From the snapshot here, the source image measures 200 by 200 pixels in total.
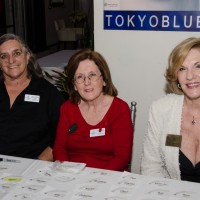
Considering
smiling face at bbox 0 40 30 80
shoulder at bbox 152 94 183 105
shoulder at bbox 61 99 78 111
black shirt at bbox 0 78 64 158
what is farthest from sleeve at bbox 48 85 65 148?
shoulder at bbox 152 94 183 105

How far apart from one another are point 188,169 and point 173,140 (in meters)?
0.19

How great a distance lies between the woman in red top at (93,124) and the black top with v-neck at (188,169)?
1.24 feet

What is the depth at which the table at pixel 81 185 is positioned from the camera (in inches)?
61.2

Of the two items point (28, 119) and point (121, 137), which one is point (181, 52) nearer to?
point (121, 137)

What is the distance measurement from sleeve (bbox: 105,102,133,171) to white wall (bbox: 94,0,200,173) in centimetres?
71

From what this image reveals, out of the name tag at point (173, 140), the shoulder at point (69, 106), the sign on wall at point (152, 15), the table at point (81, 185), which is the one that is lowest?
the table at point (81, 185)

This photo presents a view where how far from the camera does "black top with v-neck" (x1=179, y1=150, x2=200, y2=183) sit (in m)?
2.02

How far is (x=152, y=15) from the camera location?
9.22ft

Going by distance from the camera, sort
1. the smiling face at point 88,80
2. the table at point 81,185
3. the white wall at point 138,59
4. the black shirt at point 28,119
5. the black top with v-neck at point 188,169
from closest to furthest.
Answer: the table at point 81,185
the black top with v-neck at point 188,169
the smiling face at point 88,80
the black shirt at point 28,119
the white wall at point 138,59

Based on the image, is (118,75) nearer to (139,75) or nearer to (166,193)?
(139,75)

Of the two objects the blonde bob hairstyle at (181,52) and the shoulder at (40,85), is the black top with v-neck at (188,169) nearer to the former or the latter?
the blonde bob hairstyle at (181,52)

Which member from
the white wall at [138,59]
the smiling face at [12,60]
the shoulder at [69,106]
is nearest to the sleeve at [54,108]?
the shoulder at [69,106]

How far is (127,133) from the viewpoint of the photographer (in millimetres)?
2312

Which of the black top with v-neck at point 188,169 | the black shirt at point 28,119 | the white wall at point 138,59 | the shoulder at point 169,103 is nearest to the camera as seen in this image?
the black top with v-neck at point 188,169
